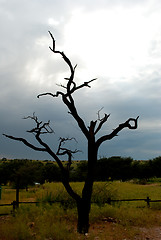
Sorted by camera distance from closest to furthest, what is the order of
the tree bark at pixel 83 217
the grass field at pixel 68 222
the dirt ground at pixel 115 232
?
the grass field at pixel 68 222 < the dirt ground at pixel 115 232 < the tree bark at pixel 83 217

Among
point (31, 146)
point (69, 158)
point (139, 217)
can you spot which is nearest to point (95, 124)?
point (69, 158)

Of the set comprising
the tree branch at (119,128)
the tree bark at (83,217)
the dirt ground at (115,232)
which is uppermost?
the tree branch at (119,128)

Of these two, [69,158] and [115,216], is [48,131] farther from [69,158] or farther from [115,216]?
[115,216]

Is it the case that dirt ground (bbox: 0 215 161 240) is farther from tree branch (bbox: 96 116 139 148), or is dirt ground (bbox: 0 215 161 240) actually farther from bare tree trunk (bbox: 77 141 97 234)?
tree branch (bbox: 96 116 139 148)

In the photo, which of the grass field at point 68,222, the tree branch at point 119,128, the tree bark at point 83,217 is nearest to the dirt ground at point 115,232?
the grass field at point 68,222

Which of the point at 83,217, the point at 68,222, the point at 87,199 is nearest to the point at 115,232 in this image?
the point at 83,217

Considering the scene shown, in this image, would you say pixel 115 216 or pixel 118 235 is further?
pixel 115 216

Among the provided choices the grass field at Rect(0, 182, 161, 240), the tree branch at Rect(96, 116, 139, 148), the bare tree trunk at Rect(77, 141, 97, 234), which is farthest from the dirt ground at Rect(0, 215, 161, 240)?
the tree branch at Rect(96, 116, 139, 148)

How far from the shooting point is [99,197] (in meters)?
15.2

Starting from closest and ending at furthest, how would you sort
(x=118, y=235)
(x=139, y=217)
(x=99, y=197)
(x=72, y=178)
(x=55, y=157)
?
(x=118, y=235) < (x=55, y=157) < (x=139, y=217) < (x=99, y=197) < (x=72, y=178)

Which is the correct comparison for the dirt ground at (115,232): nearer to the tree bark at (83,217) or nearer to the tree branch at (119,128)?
the tree bark at (83,217)

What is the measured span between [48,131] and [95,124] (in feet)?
7.45

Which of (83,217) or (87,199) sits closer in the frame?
(83,217)

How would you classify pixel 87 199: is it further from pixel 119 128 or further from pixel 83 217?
pixel 119 128
